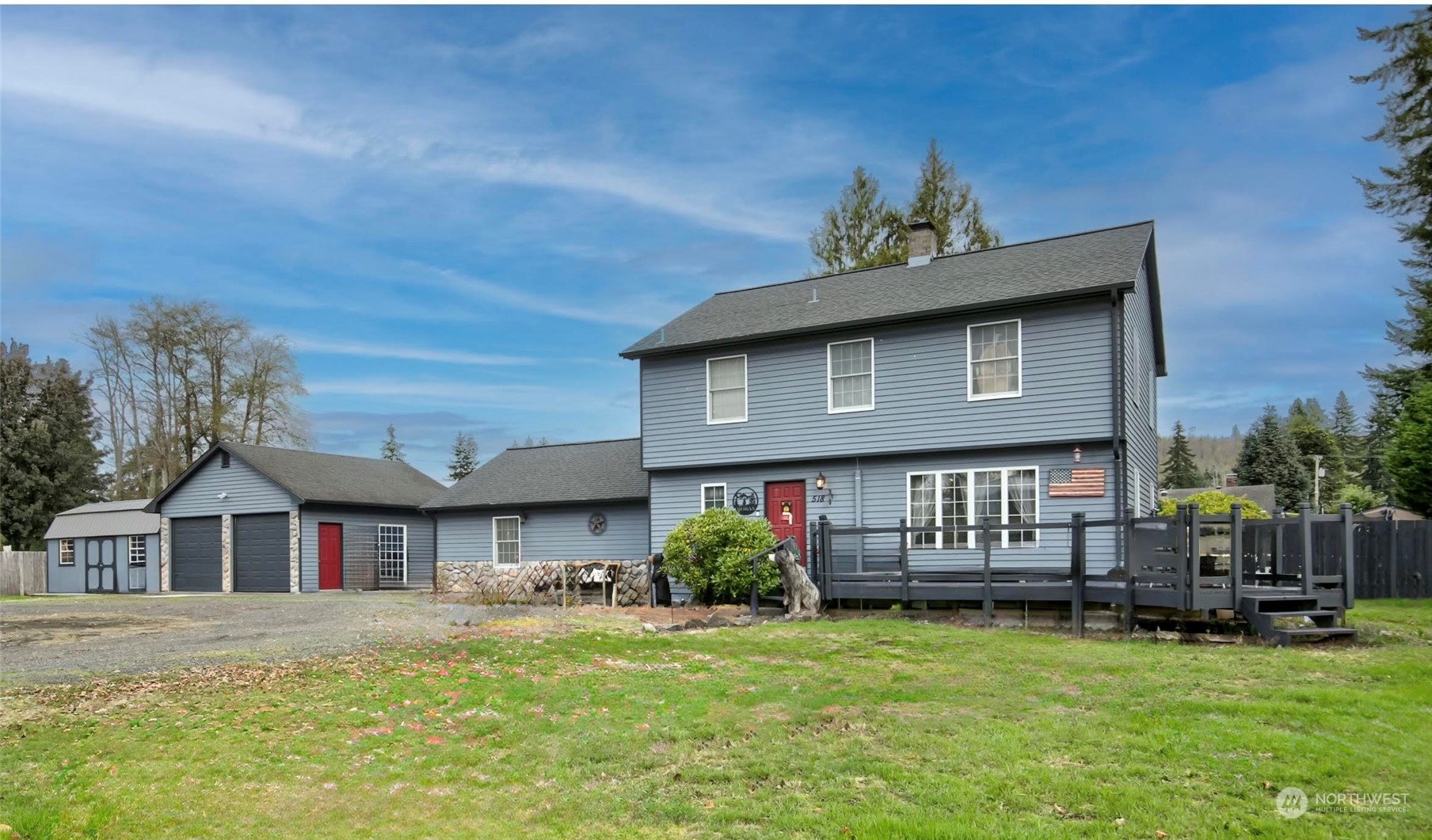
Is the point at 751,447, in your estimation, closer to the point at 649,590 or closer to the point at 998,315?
the point at 649,590

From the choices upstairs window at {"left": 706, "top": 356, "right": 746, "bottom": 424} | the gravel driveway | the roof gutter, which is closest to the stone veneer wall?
the gravel driveway

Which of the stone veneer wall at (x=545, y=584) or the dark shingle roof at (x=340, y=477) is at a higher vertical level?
the dark shingle roof at (x=340, y=477)

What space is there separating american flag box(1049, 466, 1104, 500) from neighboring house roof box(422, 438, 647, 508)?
9622 millimetres

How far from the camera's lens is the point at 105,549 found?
32250 millimetres

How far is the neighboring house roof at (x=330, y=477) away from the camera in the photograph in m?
29.0

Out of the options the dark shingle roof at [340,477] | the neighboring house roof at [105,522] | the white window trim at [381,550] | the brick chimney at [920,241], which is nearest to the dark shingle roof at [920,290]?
the brick chimney at [920,241]

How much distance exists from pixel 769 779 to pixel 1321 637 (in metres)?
8.89

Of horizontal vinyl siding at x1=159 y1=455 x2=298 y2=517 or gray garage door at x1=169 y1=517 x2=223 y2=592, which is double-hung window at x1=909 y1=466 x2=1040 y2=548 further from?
gray garage door at x1=169 y1=517 x2=223 y2=592

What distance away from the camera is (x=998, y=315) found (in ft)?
54.7

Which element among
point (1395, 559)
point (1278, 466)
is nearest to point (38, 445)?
point (1395, 559)

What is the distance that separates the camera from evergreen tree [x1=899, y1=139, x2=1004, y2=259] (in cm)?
3431

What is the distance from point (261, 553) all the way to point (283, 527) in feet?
4.13

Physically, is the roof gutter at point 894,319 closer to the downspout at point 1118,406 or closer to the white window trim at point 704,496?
the downspout at point 1118,406

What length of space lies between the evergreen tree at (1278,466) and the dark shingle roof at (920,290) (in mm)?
43651
